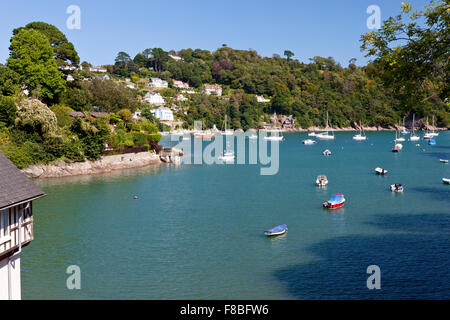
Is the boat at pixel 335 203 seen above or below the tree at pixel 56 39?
below

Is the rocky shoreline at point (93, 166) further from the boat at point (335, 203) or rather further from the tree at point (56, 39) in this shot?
the boat at point (335, 203)

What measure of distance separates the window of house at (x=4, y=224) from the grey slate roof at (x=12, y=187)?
0.87 meters

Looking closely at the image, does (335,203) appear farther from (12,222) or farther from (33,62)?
A: (33,62)

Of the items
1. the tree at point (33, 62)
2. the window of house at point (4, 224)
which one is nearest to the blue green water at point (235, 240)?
the window of house at point (4, 224)

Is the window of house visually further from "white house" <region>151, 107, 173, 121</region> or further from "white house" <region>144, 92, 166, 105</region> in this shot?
"white house" <region>144, 92, 166, 105</region>

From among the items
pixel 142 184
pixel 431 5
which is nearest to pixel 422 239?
pixel 431 5

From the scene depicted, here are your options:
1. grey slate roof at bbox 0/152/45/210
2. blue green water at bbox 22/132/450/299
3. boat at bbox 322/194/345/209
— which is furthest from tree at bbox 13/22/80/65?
grey slate roof at bbox 0/152/45/210

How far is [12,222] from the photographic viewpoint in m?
18.9

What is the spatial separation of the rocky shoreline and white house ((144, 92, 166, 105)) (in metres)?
108

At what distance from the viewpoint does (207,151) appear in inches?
4043

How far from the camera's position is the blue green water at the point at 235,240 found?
1009 inches

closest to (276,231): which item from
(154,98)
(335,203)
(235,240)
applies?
(235,240)

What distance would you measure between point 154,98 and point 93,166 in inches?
4800
